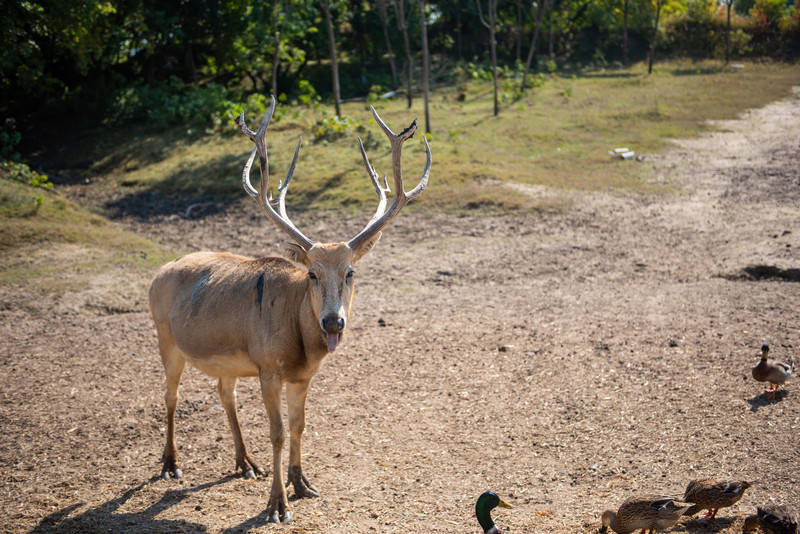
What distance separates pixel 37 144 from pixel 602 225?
20.7m

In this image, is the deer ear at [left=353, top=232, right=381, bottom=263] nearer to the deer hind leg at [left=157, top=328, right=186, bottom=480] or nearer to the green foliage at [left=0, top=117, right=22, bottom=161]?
the deer hind leg at [left=157, top=328, right=186, bottom=480]

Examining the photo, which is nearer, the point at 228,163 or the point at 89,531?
the point at 89,531

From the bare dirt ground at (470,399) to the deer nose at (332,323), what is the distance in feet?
6.20

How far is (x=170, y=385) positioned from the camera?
769cm

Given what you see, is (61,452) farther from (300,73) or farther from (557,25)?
(557,25)

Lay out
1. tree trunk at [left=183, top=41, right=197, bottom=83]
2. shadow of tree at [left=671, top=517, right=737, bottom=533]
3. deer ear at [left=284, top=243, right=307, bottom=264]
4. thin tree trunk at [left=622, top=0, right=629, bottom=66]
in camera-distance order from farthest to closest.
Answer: thin tree trunk at [left=622, top=0, right=629, bottom=66] < tree trunk at [left=183, top=41, right=197, bottom=83] < deer ear at [left=284, top=243, right=307, bottom=264] < shadow of tree at [left=671, top=517, right=737, bottom=533]

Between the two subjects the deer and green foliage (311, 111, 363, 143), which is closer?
the deer

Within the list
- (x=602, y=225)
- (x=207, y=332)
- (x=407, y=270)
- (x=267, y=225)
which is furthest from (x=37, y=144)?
(x=207, y=332)

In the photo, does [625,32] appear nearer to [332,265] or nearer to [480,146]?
[480,146]

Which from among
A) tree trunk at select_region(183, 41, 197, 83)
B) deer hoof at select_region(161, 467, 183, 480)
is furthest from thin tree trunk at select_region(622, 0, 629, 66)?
deer hoof at select_region(161, 467, 183, 480)

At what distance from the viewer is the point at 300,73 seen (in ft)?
117

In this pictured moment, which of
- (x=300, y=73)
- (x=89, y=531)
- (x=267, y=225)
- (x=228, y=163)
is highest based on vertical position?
(x=300, y=73)

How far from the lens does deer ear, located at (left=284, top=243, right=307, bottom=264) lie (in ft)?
21.6

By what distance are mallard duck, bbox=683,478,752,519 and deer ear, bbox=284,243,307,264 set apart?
4146 millimetres
